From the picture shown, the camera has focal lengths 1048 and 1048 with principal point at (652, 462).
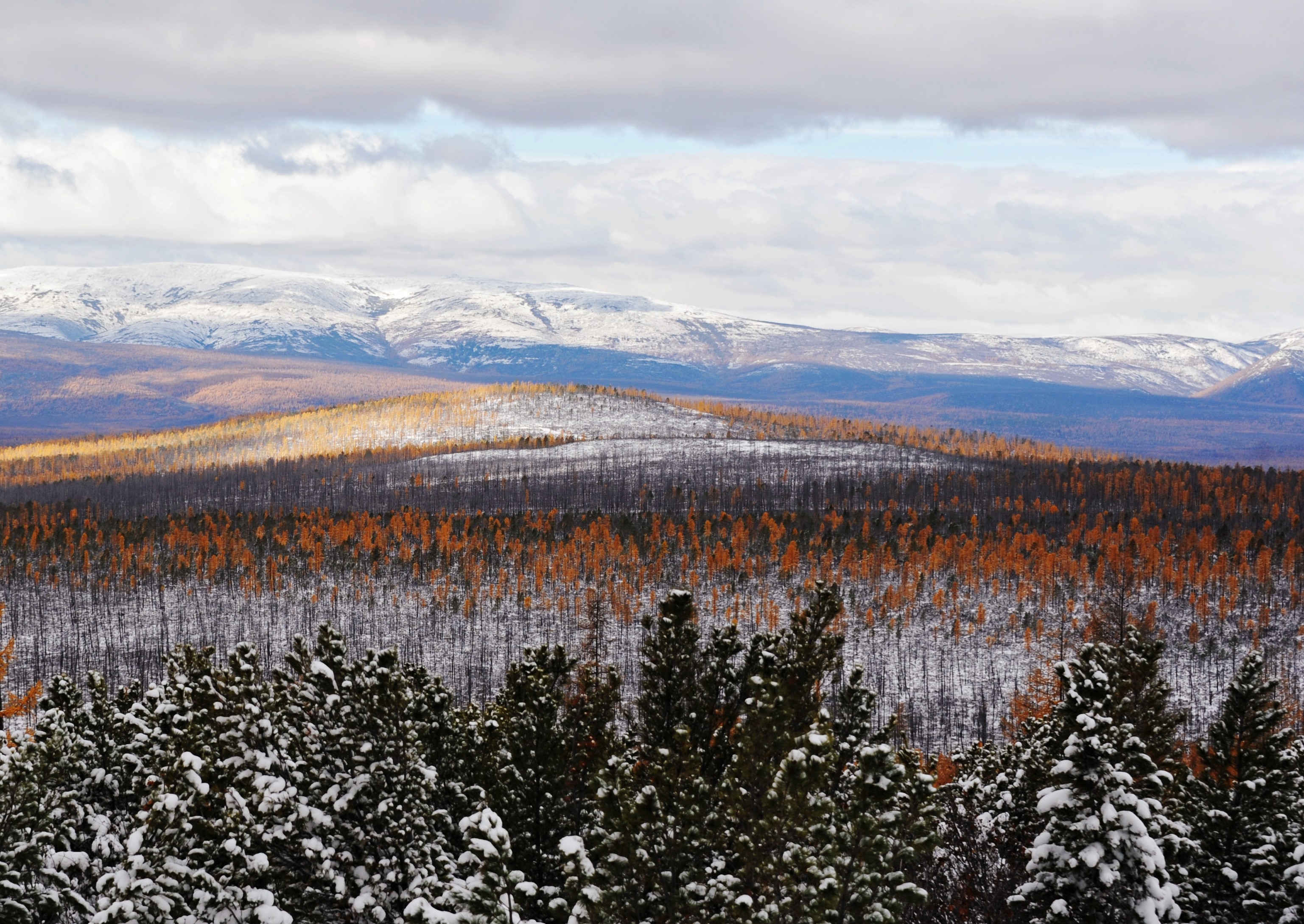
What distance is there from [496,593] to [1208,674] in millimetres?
110638

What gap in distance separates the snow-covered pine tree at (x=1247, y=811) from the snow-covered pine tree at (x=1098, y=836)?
24.2 feet

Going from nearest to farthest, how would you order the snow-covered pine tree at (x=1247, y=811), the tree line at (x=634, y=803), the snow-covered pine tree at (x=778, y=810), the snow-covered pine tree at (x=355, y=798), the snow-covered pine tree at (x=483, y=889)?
the snow-covered pine tree at (x=483, y=889) < the snow-covered pine tree at (x=778, y=810) < the tree line at (x=634, y=803) < the snow-covered pine tree at (x=1247, y=811) < the snow-covered pine tree at (x=355, y=798)

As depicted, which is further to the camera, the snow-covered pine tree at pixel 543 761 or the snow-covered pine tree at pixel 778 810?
the snow-covered pine tree at pixel 543 761

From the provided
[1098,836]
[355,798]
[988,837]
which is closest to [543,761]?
[355,798]

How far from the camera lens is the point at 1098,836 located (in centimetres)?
2422

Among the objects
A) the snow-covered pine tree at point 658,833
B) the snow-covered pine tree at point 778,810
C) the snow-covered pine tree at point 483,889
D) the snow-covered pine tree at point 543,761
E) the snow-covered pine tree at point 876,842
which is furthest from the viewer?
the snow-covered pine tree at point 543,761

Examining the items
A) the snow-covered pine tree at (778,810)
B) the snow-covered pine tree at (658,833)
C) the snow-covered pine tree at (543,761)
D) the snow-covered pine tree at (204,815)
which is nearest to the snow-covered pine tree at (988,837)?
the snow-covered pine tree at (778,810)

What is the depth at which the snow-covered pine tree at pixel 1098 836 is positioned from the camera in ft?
77.8

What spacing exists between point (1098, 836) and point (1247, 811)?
12.7 metres

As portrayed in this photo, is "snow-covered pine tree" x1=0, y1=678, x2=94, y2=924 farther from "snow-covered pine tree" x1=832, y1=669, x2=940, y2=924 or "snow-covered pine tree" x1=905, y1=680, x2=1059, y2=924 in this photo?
"snow-covered pine tree" x1=905, y1=680, x2=1059, y2=924

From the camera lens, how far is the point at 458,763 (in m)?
42.1

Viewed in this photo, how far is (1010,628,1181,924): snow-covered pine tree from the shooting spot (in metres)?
23.7

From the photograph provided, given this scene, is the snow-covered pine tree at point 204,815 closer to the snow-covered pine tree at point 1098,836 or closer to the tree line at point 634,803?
the tree line at point 634,803

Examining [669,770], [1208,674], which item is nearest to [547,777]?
[669,770]
